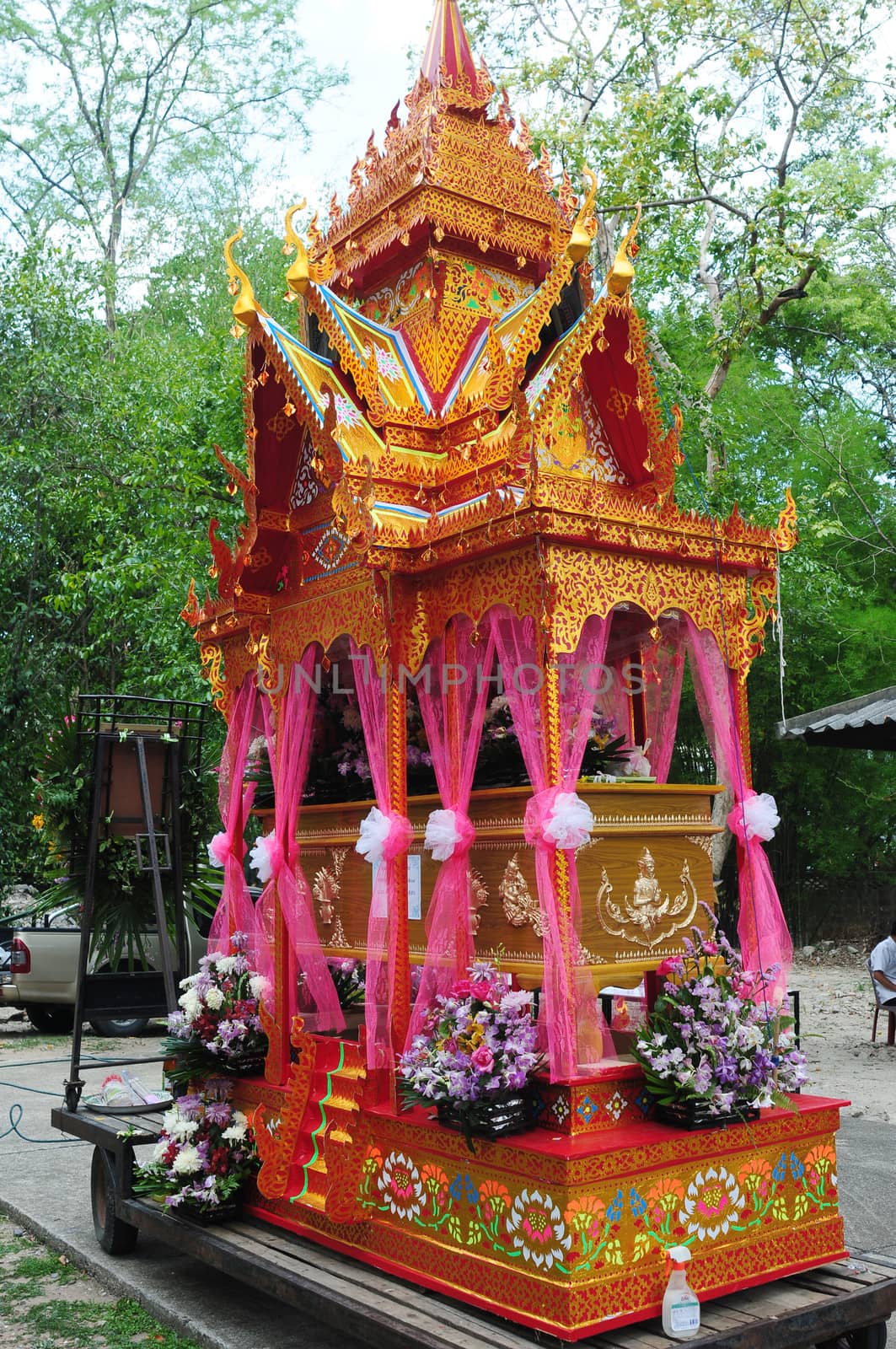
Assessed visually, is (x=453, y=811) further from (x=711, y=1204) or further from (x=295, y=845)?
(x=711, y=1204)

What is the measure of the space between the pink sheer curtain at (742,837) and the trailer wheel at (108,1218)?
335 cm

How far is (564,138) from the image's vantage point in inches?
508

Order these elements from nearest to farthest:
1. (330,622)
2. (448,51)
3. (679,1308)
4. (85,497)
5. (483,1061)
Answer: (679,1308) < (483,1061) < (330,622) < (448,51) < (85,497)

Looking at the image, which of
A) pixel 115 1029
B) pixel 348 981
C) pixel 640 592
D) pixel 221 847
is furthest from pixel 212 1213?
pixel 115 1029

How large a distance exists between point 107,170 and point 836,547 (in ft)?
54.7

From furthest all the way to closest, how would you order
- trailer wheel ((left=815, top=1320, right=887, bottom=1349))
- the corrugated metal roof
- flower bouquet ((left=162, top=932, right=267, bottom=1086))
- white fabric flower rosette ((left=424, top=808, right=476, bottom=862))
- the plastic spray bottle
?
the corrugated metal roof → flower bouquet ((left=162, top=932, right=267, bottom=1086)) → white fabric flower rosette ((left=424, top=808, right=476, bottom=862)) → trailer wheel ((left=815, top=1320, right=887, bottom=1349)) → the plastic spray bottle

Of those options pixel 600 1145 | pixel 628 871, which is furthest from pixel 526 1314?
pixel 628 871

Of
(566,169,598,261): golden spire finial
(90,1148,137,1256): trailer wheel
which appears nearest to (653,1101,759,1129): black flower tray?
(90,1148,137,1256): trailer wheel

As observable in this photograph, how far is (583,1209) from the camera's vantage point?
381 cm

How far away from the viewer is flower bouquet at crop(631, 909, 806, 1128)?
4176 millimetres

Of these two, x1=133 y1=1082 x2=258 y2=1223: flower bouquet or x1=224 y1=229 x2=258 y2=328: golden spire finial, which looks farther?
x1=224 y1=229 x2=258 y2=328: golden spire finial

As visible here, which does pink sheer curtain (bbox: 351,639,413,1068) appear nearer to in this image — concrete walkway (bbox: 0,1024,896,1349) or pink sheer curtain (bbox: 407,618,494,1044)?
pink sheer curtain (bbox: 407,618,494,1044)

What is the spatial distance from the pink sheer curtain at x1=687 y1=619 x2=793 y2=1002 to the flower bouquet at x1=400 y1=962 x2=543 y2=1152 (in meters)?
1.05

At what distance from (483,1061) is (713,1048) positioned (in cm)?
84
